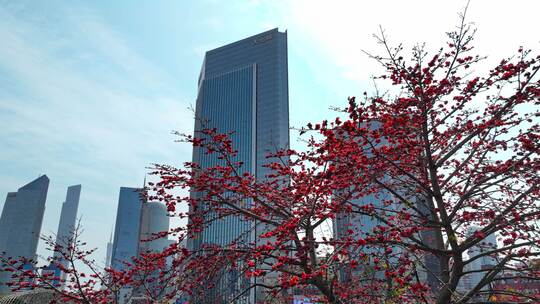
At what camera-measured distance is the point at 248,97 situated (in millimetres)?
109375

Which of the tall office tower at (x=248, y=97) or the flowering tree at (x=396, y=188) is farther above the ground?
the tall office tower at (x=248, y=97)

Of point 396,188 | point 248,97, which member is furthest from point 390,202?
point 248,97

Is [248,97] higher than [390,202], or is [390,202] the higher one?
[248,97]

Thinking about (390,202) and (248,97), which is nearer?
(390,202)

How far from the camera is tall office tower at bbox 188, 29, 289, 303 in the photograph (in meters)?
103

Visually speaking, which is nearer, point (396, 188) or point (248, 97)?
point (396, 188)

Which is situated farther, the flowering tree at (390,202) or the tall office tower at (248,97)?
the tall office tower at (248,97)

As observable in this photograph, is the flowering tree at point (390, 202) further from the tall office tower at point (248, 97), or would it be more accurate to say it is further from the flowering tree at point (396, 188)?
the tall office tower at point (248, 97)

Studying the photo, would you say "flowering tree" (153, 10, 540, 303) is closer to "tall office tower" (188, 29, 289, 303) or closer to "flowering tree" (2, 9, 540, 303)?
"flowering tree" (2, 9, 540, 303)

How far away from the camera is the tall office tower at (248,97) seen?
10331cm

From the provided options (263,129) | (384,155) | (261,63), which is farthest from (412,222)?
(261,63)

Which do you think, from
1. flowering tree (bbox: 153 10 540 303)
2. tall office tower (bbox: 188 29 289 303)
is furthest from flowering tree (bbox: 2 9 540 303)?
tall office tower (bbox: 188 29 289 303)

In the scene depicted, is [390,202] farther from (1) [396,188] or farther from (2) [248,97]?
(2) [248,97]

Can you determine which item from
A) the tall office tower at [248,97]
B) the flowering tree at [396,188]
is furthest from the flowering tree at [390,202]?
the tall office tower at [248,97]
